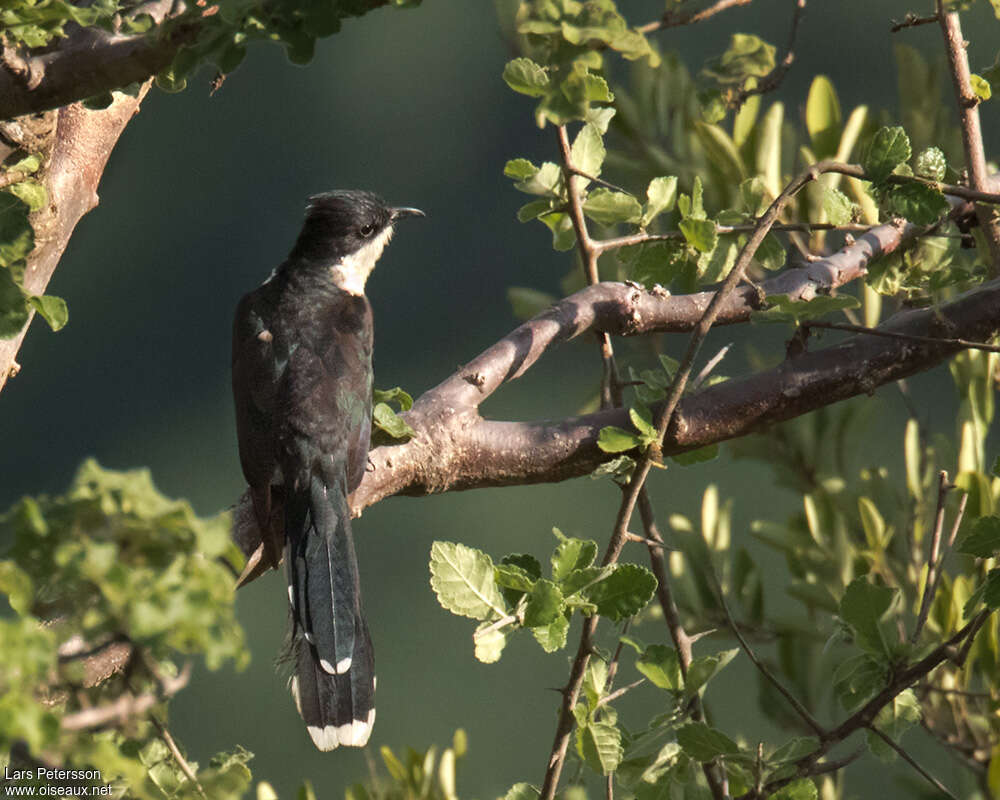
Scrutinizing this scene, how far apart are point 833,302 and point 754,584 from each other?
52.4 inches

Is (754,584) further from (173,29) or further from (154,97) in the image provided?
(154,97)

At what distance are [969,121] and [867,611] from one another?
903 millimetres

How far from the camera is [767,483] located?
14.1ft

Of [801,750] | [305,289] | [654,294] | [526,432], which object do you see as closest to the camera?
[801,750]

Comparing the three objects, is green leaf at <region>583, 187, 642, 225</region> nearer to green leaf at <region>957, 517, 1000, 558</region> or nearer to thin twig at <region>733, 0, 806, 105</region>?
thin twig at <region>733, 0, 806, 105</region>

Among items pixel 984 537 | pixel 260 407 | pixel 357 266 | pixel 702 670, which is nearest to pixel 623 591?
pixel 702 670

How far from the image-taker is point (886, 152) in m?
1.63

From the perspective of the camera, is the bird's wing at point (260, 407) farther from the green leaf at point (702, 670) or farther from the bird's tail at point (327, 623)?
the green leaf at point (702, 670)

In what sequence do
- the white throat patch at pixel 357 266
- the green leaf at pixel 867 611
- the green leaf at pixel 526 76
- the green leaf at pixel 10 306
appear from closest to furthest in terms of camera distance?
the green leaf at pixel 10 306 < the green leaf at pixel 526 76 < the green leaf at pixel 867 611 < the white throat patch at pixel 357 266

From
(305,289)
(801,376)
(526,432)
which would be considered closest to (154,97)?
(305,289)

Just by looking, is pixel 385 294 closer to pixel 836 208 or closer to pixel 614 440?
pixel 836 208

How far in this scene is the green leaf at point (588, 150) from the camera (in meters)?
1.98

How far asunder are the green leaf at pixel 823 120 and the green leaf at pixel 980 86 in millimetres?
942

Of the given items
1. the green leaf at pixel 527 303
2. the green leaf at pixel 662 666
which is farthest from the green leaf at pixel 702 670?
the green leaf at pixel 527 303
